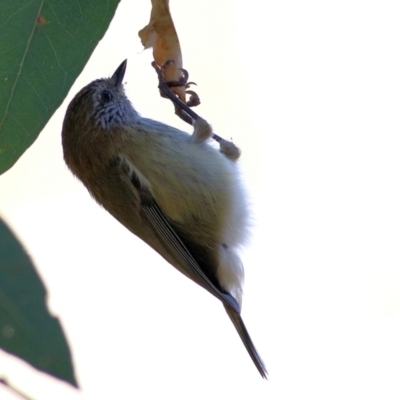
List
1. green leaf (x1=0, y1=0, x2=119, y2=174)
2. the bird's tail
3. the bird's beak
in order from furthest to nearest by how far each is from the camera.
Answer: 1. the bird's beak
2. the bird's tail
3. green leaf (x1=0, y1=0, x2=119, y2=174)

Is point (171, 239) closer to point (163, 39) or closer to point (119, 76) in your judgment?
point (119, 76)

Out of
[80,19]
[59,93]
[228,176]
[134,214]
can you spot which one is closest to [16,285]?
[59,93]

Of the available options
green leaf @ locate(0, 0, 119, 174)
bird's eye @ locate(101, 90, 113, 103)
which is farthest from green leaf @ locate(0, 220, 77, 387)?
bird's eye @ locate(101, 90, 113, 103)

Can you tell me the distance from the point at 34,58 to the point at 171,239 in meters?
0.94

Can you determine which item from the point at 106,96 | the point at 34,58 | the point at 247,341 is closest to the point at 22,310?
the point at 34,58

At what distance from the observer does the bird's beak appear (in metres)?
2.16

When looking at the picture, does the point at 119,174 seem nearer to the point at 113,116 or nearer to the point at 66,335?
the point at 113,116

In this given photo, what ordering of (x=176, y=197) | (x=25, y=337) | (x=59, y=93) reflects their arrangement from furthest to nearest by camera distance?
(x=176, y=197) < (x=25, y=337) < (x=59, y=93)

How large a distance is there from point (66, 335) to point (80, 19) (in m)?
0.58

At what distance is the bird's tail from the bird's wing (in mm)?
56

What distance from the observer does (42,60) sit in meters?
1.19

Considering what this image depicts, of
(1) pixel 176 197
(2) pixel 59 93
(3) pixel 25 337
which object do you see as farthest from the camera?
(1) pixel 176 197

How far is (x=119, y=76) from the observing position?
222cm

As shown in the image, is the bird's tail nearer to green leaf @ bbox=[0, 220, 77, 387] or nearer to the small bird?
the small bird
